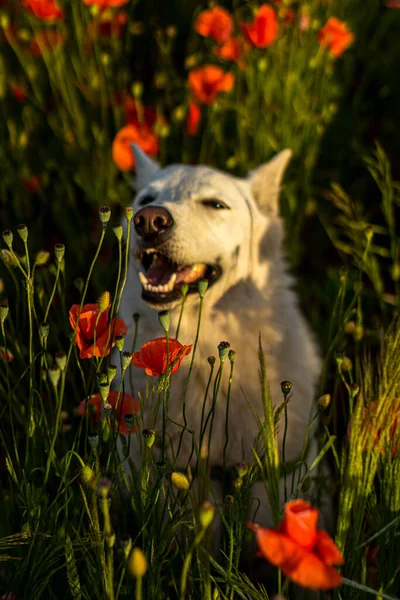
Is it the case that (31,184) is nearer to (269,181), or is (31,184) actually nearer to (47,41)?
(47,41)

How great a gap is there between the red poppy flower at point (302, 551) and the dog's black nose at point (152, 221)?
1.30 m

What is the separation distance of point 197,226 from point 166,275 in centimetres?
21

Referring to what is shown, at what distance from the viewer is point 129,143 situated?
355 cm

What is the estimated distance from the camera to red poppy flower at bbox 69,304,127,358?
1.73m

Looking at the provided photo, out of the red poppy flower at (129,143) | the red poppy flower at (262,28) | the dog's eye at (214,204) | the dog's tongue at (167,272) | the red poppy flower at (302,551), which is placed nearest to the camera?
the red poppy flower at (302,551)

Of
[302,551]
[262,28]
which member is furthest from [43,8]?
[302,551]

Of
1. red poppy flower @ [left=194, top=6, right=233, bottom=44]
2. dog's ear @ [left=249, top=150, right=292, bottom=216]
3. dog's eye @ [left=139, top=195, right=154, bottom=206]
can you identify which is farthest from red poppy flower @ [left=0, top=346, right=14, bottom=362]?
red poppy flower @ [left=194, top=6, right=233, bottom=44]

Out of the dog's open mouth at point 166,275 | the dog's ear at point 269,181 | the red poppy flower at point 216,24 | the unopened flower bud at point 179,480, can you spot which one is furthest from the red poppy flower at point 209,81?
the unopened flower bud at point 179,480

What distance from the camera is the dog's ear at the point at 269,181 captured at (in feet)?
9.11

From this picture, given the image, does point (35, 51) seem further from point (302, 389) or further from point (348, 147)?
point (302, 389)

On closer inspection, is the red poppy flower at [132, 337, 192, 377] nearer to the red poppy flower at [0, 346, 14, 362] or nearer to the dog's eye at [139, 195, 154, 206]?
the red poppy flower at [0, 346, 14, 362]

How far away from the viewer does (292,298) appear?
274cm

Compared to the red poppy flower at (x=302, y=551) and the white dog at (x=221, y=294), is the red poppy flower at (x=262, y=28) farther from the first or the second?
the red poppy flower at (x=302, y=551)

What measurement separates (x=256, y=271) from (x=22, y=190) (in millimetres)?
1817
